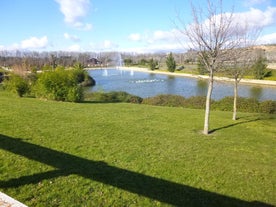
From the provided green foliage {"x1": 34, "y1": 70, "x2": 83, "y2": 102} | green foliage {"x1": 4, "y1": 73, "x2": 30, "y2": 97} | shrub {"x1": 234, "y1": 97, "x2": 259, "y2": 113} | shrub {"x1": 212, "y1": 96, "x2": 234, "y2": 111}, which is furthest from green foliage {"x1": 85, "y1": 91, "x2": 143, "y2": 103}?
shrub {"x1": 234, "y1": 97, "x2": 259, "y2": 113}

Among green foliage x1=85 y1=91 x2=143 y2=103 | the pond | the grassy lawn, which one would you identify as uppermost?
the grassy lawn

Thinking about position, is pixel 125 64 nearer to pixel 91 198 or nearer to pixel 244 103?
pixel 244 103

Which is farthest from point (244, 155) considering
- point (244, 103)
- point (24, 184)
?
point (244, 103)

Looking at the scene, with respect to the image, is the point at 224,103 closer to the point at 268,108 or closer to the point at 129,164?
the point at 268,108

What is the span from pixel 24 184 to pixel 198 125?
718 centimetres

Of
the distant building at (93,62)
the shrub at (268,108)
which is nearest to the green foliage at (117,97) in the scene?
the shrub at (268,108)

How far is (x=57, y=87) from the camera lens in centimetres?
1554

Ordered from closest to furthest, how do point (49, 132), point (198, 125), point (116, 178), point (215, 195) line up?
point (215, 195) < point (116, 178) < point (49, 132) < point (198, 125)

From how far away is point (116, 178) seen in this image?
15.8 ft

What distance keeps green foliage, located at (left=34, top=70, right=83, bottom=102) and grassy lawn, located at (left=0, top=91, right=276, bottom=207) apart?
6432 mm

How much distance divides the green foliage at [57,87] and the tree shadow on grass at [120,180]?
10.1m

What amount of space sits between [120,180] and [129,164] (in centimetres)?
76

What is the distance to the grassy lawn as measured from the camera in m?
4.20

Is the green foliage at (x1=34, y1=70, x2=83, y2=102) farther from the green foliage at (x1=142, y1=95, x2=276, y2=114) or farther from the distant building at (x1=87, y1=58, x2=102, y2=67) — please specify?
the distant building at (x1=87, y1=58, x2=102, y2=67)
